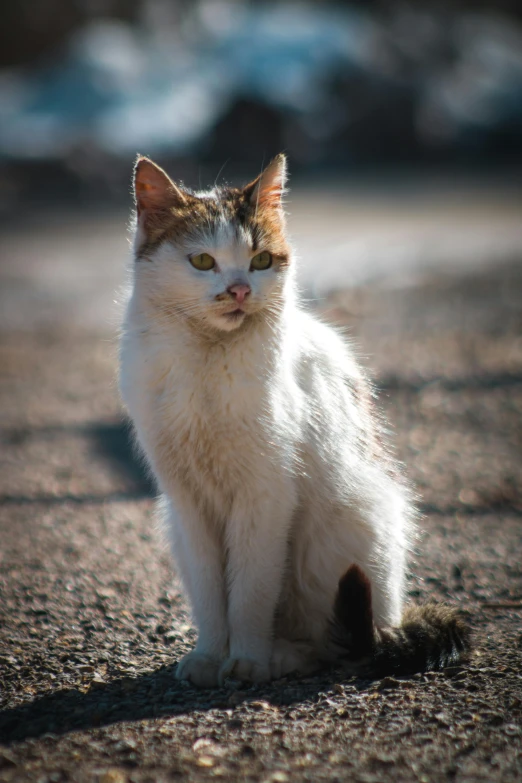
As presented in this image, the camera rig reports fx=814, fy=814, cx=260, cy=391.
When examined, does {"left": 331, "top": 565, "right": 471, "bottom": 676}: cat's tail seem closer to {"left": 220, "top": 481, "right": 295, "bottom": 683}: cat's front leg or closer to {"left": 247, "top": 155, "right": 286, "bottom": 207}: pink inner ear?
{"left": 220, "top": 481, "right": 295, "bottom": 683}: cat's front leg

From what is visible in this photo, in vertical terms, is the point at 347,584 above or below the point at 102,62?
below

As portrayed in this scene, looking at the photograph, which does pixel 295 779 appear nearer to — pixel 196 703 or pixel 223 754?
pixel 223 754

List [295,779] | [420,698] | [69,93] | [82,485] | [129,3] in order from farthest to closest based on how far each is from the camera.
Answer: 1. [129,3]
2. [69,93]
3. [82,485]
4. [420,698]
5. [295,779]

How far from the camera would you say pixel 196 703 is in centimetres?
261

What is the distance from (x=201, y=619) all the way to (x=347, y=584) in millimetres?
591

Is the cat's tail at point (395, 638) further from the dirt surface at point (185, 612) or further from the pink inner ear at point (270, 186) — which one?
the pink inner ear at point (270, 186)

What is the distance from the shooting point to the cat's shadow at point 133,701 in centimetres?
249

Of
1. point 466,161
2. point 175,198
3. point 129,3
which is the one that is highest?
point 129,3

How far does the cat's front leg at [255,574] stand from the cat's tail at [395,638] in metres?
0.23

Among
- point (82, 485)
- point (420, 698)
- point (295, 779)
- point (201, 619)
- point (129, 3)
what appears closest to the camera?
point (295, 779)

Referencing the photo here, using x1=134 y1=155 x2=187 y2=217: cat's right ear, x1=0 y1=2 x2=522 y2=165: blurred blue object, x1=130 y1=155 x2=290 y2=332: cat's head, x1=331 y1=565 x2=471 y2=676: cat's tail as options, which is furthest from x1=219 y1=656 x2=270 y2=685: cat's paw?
x1=0 y1=2 x2=522 y2=165: blurred blue object

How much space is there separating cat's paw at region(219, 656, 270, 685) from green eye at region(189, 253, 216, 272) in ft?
4.36

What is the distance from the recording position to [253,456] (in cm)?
265

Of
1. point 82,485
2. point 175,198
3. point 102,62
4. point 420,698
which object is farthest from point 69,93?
point 420,698
